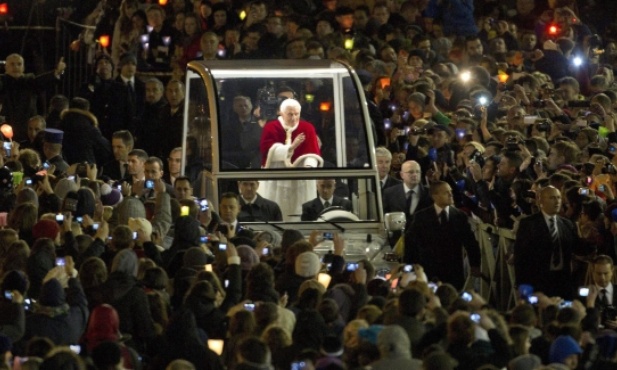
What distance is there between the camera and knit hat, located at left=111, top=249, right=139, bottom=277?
49.6 feet

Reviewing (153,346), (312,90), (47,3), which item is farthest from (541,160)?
(47,3)

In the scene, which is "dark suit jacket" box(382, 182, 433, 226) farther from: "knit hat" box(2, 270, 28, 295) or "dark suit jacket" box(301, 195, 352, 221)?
"knit hat" box(2, 270, 28, 295)

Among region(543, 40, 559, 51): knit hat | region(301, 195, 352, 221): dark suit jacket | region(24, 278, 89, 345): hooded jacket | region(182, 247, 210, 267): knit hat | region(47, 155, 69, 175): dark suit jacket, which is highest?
region(543, 40, 559, 51): knit hat

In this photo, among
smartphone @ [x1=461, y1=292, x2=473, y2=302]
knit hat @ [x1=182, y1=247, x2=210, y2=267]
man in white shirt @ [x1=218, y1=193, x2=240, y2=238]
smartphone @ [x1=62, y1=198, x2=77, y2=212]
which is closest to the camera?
smartphone @ [x1=461, y1=292, x2=473, y2=302]

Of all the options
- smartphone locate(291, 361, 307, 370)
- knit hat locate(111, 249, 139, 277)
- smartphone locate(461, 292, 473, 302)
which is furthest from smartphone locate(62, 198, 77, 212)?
smartphone locate(291, 361, 307, 370)

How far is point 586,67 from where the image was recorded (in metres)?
26.9

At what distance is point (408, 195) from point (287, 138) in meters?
1.75

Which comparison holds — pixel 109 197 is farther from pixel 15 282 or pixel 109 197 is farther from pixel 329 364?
pixel 329 364

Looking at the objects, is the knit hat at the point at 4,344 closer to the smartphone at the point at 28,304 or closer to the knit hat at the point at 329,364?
the smartphone at the point at 28,304

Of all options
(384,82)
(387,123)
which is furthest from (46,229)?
(384,82)

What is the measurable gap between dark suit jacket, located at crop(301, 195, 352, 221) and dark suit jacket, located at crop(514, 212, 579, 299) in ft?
6.98

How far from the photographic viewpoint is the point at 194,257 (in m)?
15.9

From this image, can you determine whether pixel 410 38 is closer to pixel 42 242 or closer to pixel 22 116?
pixel 22 116

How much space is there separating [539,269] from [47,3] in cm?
1105
